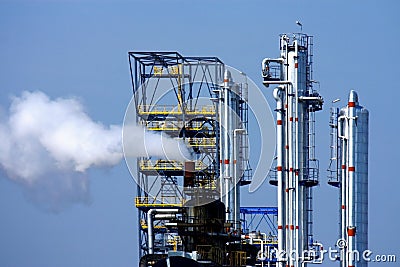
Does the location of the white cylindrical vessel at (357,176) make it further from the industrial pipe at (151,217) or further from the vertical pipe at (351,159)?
the industrial pipe at (151,217)

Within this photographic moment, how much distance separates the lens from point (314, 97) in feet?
266

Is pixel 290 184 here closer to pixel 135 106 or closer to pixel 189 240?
pixel 189 240

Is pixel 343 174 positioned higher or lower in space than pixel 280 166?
lower

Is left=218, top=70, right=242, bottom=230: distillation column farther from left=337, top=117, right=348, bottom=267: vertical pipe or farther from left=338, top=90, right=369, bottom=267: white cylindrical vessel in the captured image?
left=338, top=90, right=369, bottom=267: white cylindrical vessel

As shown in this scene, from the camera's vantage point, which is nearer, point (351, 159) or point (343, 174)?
point (351, 159)

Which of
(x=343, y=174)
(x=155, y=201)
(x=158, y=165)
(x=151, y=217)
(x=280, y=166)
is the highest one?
(x=158, y=165)

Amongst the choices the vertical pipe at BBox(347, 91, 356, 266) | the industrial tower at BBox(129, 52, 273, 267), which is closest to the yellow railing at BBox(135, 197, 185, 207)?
the industrial tower at BBox(129, 52, 273, 267)

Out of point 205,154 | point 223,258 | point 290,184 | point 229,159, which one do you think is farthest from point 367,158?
point 205,154

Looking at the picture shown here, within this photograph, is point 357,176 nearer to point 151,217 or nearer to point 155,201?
point 151,217

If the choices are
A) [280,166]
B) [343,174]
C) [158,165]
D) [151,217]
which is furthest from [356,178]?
[158,165]

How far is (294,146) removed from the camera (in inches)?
3159

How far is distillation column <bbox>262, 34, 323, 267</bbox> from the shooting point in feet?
260

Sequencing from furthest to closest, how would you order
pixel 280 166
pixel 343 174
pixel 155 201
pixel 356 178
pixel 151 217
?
pixel 155 201 → pixel 151 217 → pixel 280 166 → pixel 343 174 → pixel 356 178

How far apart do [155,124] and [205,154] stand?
4767 millimetres
